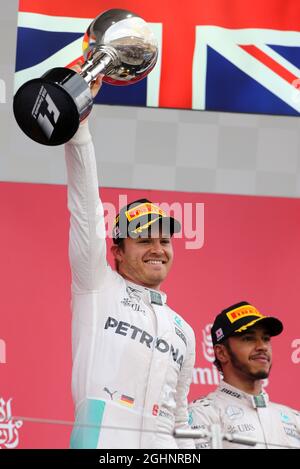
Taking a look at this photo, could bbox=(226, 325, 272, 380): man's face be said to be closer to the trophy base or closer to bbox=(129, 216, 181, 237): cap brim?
bbox=(129, 216, 181, 237): cap brim

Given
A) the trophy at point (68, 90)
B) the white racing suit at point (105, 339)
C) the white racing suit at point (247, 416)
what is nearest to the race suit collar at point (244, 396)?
the white racing suit at point (247, 416)

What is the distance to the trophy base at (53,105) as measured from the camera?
5.34ft

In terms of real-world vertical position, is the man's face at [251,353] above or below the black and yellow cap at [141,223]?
below

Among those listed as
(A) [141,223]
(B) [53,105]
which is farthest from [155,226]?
(B) [53,105]

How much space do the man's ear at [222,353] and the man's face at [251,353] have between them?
0.01 m

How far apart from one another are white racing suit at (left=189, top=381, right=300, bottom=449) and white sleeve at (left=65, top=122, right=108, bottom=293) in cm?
52

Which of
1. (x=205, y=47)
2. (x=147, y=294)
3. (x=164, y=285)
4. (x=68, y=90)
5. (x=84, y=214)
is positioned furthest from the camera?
(x=205, y=47)

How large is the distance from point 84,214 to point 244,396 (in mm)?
791

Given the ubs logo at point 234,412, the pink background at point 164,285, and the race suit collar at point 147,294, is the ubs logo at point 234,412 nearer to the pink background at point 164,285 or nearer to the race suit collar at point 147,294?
the race suit collar at point 147,294

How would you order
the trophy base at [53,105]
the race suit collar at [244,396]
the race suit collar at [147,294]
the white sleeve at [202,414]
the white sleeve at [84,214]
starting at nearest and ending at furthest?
the trophy base at [53,105], the white sleeve at [84,214], the race suit collar at [147,294], the white sleeve at [202,414], the race suit collar at [244,396]

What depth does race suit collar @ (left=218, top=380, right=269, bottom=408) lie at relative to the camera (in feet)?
8.00

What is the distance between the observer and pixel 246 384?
2.48 m

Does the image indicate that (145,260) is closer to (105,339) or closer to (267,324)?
(105,339)

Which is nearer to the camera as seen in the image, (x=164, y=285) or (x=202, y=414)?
(x=202, y=414)
